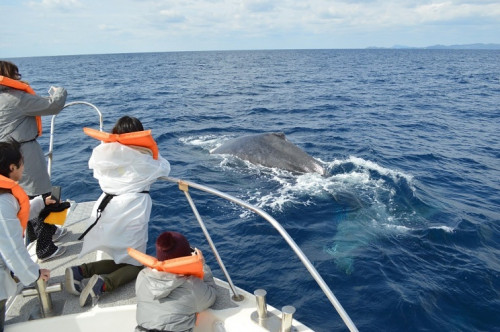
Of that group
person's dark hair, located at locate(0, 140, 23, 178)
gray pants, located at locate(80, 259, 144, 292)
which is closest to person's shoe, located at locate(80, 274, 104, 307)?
gray pants, located at locate(80, 259, 144, 292)

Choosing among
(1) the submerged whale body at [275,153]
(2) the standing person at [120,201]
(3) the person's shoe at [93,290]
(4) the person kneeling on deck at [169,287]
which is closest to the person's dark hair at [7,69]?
(2) the standing person at [120,201]

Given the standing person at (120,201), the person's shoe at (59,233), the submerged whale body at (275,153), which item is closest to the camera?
the standing person at (120,201)

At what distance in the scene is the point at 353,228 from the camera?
29.9 ft

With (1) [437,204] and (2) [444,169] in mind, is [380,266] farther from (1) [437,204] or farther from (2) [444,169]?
(2) [444,169]

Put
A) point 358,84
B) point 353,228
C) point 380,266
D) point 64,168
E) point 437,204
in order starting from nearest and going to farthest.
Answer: point 380,266
point 353,228
point 437,204
point 64,168
point 358,84

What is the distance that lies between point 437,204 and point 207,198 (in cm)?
641

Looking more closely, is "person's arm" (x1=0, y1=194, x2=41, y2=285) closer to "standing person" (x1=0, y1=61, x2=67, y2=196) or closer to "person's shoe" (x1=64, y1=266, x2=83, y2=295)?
"person's shoe" (x1=64, y1=266, x2=83, y2=295)

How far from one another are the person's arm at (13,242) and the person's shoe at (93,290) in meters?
0.63

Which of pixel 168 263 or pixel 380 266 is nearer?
pixel 168 263

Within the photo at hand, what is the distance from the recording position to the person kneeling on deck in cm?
349

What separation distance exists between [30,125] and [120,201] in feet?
5.77

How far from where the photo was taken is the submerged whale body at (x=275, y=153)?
12.1 m

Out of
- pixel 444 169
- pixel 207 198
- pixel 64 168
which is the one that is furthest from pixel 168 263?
pixel 444 169

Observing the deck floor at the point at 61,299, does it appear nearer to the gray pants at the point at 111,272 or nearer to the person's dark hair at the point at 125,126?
the gray pants at the point at 111,272
